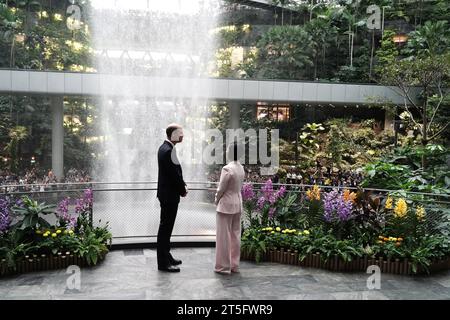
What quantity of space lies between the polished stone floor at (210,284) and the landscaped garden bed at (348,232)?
205 millimetres

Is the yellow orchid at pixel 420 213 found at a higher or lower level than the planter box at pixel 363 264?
higher

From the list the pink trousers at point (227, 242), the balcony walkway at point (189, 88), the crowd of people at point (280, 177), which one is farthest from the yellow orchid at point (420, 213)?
the balcony walkway at point (189, 88)

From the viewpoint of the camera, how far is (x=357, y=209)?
23.0 feet

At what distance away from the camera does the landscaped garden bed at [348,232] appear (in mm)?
6266

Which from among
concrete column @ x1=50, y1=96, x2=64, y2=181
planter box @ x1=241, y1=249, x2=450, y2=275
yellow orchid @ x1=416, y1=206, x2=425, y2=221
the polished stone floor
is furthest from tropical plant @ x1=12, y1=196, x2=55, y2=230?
concrete column @ x1=50, y1=96, x2=64, y2=181

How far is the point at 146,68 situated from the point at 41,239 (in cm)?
1452

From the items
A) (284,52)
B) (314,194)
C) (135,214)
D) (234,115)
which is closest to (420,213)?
(314,194)

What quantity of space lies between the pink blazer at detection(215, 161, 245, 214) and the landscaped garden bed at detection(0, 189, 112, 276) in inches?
Answer: 80.3

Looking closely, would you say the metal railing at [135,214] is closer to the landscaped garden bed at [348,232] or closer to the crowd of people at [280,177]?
the landscaped garden bed at [348,232]

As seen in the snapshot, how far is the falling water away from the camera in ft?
62.0

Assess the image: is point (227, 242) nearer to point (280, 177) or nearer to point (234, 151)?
point (234, 151)

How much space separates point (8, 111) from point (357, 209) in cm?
2289

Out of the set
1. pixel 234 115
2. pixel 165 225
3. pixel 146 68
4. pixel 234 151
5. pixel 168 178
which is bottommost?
pixel 165 225

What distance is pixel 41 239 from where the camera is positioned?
620 cm
